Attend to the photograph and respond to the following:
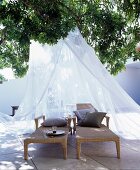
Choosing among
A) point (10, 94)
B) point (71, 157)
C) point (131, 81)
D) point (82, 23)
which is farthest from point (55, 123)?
point (131, 81)

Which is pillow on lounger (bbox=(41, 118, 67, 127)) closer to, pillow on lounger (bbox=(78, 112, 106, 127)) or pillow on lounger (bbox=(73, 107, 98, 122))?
pillow on lounger (bbox=(78, 112, 106, 127))

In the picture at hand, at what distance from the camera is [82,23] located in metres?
5.36

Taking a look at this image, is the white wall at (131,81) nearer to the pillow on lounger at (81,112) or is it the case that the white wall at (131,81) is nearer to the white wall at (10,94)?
the white wall at (10,94)

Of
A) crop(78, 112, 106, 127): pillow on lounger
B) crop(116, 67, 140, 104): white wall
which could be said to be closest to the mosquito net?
crop(78, 112, 106, 127): pillow on lounger

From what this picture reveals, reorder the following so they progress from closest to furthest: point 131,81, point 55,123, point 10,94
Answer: point 55,123 < point 10,94 < point 131,81

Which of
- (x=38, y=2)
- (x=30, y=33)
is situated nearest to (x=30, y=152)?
(x=30, y=33)

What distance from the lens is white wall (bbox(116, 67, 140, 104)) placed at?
15.2 m

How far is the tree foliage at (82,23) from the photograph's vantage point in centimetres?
445

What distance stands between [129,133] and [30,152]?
2.40 m

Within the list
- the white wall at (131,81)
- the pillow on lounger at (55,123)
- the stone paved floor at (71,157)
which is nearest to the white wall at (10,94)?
the white wall at (131,81)

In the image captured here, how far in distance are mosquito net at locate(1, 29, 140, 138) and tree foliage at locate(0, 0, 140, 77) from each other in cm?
48

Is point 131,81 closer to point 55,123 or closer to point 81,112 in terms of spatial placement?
point 81,112

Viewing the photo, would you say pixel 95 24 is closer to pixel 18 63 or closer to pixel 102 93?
pixel 102 93

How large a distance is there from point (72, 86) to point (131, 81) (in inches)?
388
